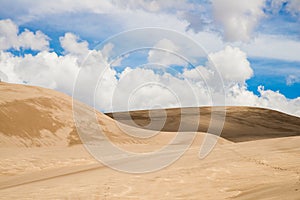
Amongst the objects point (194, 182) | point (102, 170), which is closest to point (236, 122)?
point (102, 170)

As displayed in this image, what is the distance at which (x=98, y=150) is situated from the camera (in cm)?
2059

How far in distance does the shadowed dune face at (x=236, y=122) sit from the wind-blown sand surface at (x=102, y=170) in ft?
78.7

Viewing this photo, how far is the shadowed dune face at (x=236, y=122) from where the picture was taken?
5357 cm

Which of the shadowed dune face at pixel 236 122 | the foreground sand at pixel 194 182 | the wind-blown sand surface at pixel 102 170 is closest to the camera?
the foreground sand at pixel 194 182

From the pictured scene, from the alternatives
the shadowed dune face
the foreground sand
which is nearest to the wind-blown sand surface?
the foreground sand

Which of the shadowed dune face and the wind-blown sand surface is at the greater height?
the shadowed dune face

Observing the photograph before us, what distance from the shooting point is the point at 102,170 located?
12789 mm

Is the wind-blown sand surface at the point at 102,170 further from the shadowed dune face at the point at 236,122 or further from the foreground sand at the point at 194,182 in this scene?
the shadowed dune face at the point at 236,122

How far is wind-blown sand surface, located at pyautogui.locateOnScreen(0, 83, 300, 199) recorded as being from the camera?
8.26 m

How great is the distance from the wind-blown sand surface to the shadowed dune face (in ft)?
78.7

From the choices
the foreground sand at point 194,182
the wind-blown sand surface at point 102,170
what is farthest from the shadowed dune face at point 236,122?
the foreground sand at point 194,182

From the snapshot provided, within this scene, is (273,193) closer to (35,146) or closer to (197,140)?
(35,146)

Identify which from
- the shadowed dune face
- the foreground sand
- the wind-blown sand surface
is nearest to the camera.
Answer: the foreground sand

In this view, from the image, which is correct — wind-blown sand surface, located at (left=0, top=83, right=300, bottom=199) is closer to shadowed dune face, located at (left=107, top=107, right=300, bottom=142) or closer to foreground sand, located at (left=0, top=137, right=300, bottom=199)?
foreground sand, located at (left=0, top=137, right=300, bottom=199)
